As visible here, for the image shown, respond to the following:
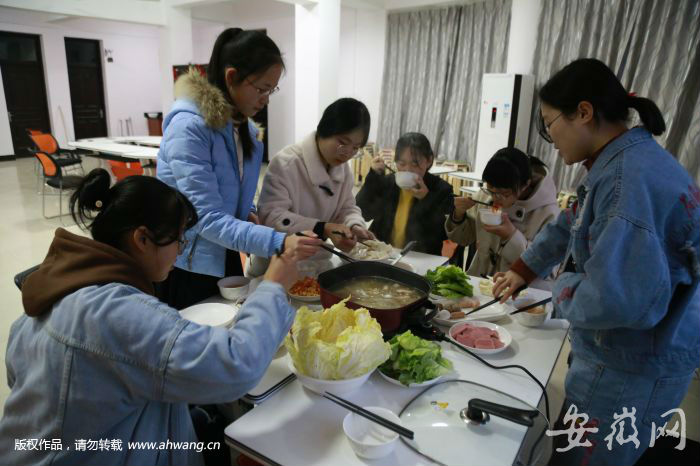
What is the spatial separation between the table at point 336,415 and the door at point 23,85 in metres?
11.1

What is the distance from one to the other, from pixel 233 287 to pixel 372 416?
2.84ft

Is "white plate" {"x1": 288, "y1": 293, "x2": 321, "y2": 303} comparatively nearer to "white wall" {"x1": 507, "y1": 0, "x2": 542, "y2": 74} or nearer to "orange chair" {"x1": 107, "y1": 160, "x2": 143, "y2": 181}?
"orange chair" {"x1": 107, "y1": 160, "x2": 143, "y2": 181}

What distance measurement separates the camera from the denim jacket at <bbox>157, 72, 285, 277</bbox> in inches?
61.2

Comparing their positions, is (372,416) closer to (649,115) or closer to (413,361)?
(413,361)

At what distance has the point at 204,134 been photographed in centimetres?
162

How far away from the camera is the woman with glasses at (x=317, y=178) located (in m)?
1.95

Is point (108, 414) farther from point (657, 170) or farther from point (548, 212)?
point (548, 212)

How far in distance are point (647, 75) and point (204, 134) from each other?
4.99m

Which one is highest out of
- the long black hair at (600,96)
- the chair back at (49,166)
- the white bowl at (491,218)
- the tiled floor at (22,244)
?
the long black hair at (600,96)

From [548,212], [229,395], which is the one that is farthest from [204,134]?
[548,212]

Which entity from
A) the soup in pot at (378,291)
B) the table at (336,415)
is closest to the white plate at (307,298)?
the soup in pot at (378,291)

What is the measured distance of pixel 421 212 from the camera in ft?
8.71

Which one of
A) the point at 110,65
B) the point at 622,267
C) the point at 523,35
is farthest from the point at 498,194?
the point at 110,65

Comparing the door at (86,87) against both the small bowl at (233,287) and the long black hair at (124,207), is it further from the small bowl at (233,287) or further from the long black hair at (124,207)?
the long black hair at (124,207)
